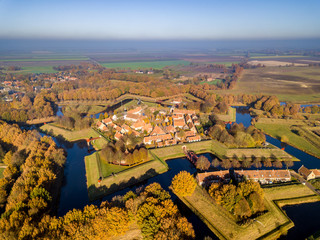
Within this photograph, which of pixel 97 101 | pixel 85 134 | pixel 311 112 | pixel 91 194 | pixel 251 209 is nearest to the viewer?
pixel 251 209

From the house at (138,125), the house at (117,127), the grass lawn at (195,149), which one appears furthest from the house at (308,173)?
the house at (117,127)

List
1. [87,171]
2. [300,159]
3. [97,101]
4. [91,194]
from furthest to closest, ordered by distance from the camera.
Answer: [97,101], [300,159], [87,171], [91,194]

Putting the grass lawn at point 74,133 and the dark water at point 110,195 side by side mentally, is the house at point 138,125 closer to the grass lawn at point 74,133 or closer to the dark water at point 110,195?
Result: the grass lawn at point 74,133

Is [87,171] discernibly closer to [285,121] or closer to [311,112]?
[285,121]

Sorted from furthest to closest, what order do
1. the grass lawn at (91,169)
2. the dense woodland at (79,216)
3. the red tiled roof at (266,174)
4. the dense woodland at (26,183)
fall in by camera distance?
the grass lawn at (91,169), the red tiled roof at (266,174), the dense woodland at (26,183), the dense woodland at (79,216)

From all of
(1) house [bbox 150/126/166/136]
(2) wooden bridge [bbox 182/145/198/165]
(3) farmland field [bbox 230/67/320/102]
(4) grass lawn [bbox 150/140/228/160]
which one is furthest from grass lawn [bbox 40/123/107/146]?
(3) farmland field [bbox 230/67/320/102]

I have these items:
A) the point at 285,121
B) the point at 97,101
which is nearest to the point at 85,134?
the point at 97,101

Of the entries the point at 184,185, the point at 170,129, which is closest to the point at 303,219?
the point at 184,185
